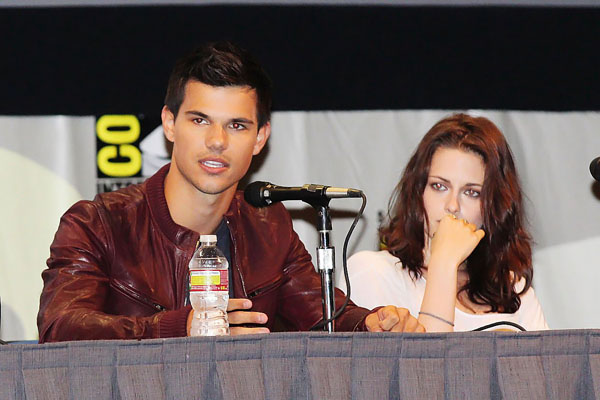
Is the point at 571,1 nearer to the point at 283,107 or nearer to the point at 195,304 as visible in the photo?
the point at 283,107

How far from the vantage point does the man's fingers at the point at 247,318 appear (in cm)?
198

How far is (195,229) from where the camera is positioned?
2.54 meters

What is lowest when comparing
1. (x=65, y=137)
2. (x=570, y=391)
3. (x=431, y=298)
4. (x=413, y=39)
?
(x=570, y=391)

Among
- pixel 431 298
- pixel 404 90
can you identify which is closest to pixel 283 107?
pixel 404 90

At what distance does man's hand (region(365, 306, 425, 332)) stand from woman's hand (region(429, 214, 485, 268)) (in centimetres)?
45

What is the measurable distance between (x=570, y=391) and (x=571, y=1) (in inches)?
88.7

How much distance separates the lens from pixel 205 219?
2.54 meters

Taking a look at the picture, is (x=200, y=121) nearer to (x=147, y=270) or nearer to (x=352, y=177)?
(x=147, y=270)

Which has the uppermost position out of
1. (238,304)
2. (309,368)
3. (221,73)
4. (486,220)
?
(221,73)

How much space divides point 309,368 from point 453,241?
1182mm

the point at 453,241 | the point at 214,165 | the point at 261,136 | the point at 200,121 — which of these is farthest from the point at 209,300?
the point at 453,241

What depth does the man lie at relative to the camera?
2.31 metres

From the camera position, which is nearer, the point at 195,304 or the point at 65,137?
the point at 195,304

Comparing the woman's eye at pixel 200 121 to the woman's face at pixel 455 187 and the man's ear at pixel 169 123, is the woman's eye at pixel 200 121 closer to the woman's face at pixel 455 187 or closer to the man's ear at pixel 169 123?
the man's ear at pixel 169 123
